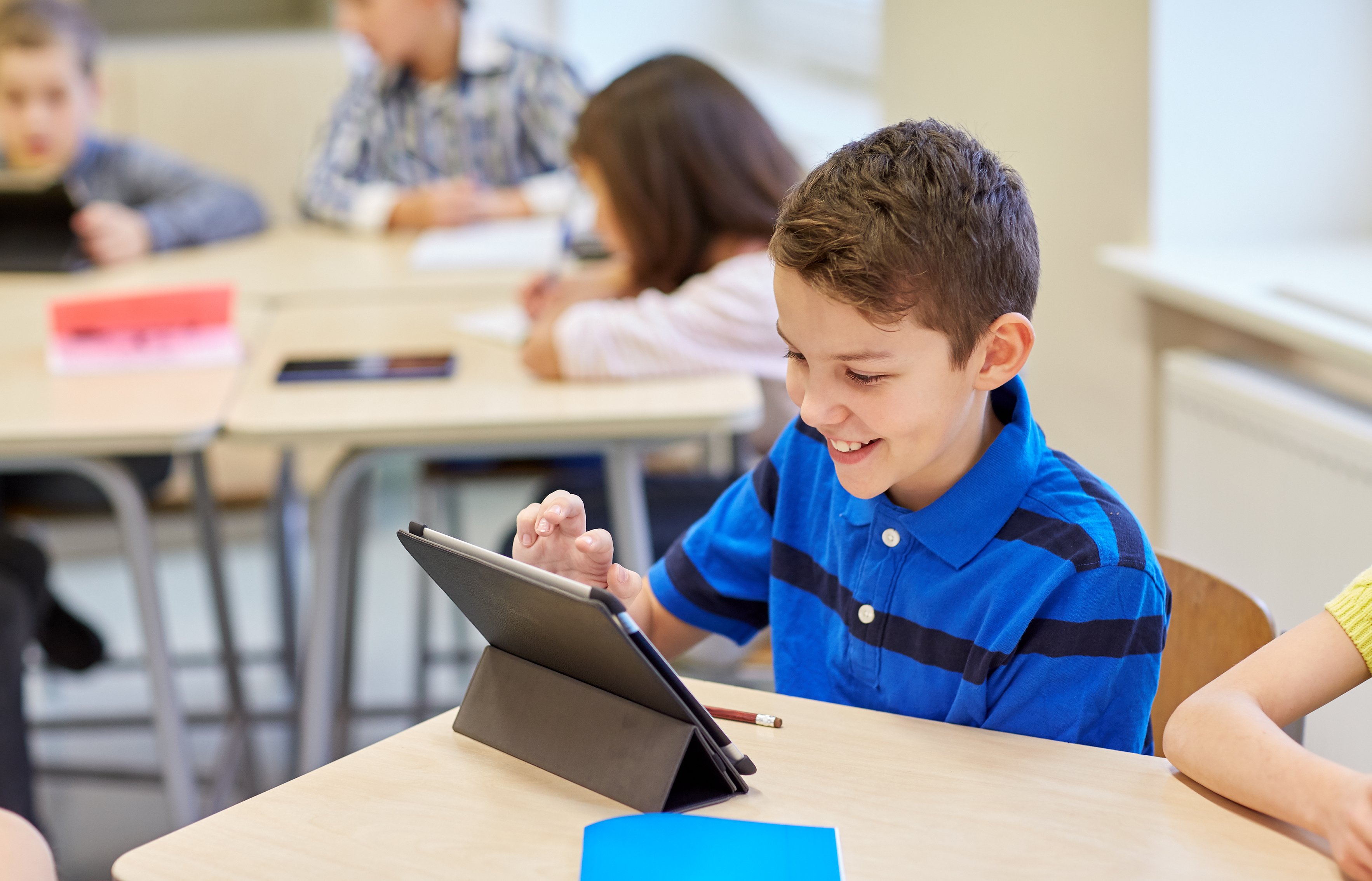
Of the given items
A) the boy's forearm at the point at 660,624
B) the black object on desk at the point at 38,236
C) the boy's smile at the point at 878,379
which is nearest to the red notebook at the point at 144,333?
the black object on desk at the point at 38,236

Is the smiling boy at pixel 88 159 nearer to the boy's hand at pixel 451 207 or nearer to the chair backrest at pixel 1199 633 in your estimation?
the boy's hand at pixel 451 207

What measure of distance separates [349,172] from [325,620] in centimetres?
164

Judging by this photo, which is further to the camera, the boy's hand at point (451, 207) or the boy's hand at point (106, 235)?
the boy's hand at point (451, 207)

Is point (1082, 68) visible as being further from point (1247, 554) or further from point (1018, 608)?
point (1018, 608)

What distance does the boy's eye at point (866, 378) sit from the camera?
877 millimetres

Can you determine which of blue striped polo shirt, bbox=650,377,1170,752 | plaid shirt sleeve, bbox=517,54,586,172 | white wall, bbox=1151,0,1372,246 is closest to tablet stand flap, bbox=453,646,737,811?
blue striped polo shirt, bbox=650,377,1170,752

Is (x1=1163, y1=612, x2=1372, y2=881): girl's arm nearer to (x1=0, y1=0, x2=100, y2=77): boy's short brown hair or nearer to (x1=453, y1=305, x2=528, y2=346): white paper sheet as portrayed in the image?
(x1=453, y1=305, x2=528, y2=346): white paper sheet

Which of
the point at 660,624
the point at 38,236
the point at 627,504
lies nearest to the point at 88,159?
the point at 38,236

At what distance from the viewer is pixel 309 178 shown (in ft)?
9.85

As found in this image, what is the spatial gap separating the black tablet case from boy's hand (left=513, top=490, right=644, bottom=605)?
0.25 feet

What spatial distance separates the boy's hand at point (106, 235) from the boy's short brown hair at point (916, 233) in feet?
6.68

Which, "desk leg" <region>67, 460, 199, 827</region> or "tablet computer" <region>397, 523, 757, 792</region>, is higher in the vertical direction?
"tablet computer" <region>397, 523, 757, 792</region>

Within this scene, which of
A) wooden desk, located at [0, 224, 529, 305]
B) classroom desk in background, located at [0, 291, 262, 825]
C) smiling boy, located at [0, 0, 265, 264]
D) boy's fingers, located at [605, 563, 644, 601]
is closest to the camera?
boy's fingers, located at [605, 563, 644, 601]

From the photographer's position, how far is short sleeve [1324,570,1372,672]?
2.73ft
